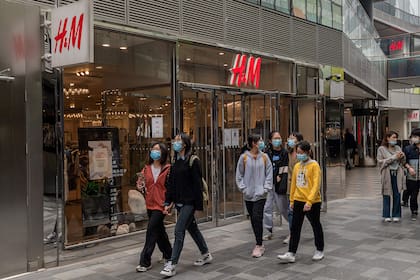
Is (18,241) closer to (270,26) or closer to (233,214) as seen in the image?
(233,214)

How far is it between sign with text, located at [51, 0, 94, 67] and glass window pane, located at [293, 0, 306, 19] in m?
7.10

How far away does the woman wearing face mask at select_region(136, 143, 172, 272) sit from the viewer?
19.8 feet

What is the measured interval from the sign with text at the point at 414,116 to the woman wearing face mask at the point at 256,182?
3750 centimetres

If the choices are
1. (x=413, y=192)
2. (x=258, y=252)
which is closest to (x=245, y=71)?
(x=413, y=192)

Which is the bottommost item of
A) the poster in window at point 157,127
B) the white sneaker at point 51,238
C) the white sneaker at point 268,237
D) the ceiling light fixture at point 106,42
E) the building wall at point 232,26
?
the white sneaker at point 268,237

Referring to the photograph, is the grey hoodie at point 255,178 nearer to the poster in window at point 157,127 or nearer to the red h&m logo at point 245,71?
the poster in window at point 157,127

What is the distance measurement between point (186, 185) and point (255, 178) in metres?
1.27

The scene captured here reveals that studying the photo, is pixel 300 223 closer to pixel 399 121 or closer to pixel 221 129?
pixel 221 129

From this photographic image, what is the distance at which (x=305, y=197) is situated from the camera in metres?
6.33

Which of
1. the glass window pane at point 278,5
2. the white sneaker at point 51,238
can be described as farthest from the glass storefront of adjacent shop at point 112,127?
the glass window pane at point 278,5

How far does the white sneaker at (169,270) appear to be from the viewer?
5.78m

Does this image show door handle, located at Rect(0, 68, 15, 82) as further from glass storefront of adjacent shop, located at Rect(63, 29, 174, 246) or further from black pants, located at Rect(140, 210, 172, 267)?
black pants, located at Rect(140, 210, 172, 267)

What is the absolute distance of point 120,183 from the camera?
326 inches

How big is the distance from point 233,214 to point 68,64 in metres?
5.40
